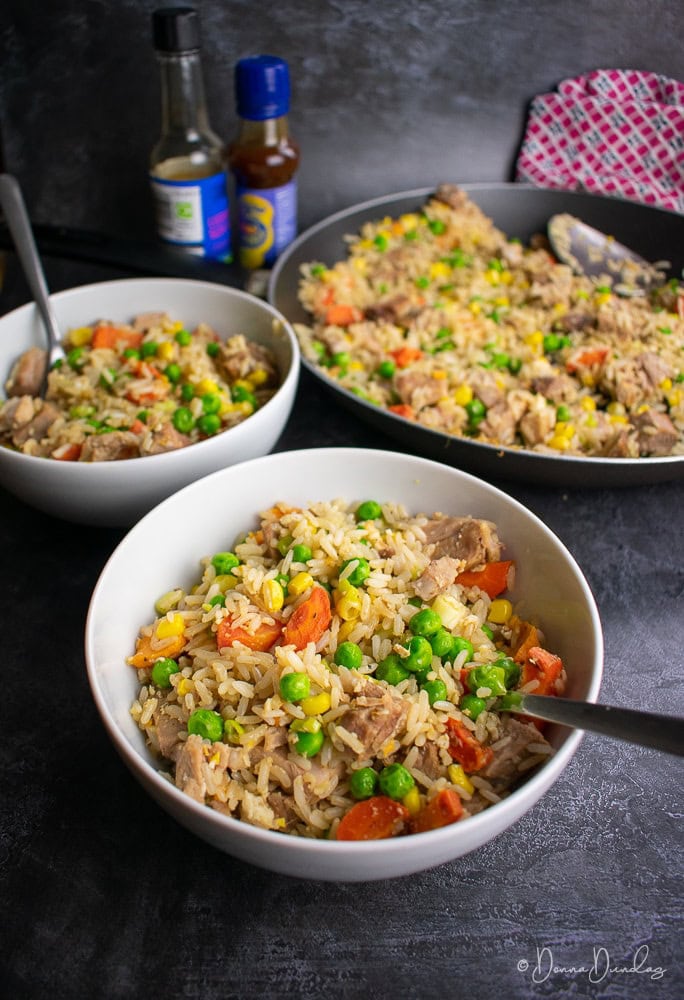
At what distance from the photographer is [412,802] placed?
51.3 inches

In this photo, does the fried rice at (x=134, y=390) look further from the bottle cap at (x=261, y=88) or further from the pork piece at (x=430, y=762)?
the pork piece at (x=430, y=762)

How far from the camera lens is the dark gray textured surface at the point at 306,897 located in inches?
50.9

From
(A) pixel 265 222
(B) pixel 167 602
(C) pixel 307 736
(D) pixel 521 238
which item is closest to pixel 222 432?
(B) pixel 167 602

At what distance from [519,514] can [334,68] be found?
2163 millimetres

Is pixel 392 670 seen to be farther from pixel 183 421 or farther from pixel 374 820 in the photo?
pixel 183 421

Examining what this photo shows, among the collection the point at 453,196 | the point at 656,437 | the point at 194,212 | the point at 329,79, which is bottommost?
the point at 656,437

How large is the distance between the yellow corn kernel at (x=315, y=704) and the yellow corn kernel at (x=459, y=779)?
237 mm

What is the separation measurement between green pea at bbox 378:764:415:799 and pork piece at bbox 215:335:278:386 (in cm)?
124

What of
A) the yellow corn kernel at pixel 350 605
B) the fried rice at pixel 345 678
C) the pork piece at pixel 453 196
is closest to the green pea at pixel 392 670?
the fried rice at pixel 345 678

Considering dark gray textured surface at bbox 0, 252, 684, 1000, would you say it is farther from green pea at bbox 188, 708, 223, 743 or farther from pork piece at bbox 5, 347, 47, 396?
pork piece at bbox 5, 347, 47, 396

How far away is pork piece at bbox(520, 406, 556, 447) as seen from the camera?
2.16 metres

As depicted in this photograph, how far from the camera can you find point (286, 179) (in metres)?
2.72

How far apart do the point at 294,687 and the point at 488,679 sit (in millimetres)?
359

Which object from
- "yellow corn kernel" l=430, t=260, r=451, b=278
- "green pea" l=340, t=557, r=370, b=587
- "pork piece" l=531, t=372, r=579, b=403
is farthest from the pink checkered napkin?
"green pea" l=340, t=557, r=370, b=587
